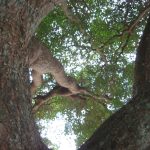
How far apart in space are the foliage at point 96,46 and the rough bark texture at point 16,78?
355 centimetres

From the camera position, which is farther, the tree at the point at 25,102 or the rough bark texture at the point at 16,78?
the rough bark texture at the point at 16,78

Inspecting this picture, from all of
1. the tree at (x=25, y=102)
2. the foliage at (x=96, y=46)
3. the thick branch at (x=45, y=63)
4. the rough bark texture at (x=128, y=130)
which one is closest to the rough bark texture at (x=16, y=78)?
the tree at (x=25, y=102)

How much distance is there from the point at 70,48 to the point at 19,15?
5.27m

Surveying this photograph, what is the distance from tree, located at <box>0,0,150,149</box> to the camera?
2.36 meters

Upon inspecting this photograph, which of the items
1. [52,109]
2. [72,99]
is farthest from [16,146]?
[52,109]

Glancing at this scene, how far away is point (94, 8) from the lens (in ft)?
25.5

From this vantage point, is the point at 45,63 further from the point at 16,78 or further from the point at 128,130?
the point at 128,130

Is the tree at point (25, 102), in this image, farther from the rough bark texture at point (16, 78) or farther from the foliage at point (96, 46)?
the foliage at point (96, 46)

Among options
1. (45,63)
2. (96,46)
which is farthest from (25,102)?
(96,46)

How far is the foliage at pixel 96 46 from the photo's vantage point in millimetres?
7344

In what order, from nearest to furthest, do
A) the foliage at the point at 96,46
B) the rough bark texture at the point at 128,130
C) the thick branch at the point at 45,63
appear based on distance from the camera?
the rough bark texture at the point at 128,130 < the thick branch at the point at 45,63 < the foliage at the point at 96,46

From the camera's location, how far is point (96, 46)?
757cm

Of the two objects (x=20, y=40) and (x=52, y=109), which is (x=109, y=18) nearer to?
(x=52, y=109)

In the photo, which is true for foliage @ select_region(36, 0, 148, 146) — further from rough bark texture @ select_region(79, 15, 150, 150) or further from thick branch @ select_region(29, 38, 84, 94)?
rough bark texture @ select_region(79, 15, 150, 150)
